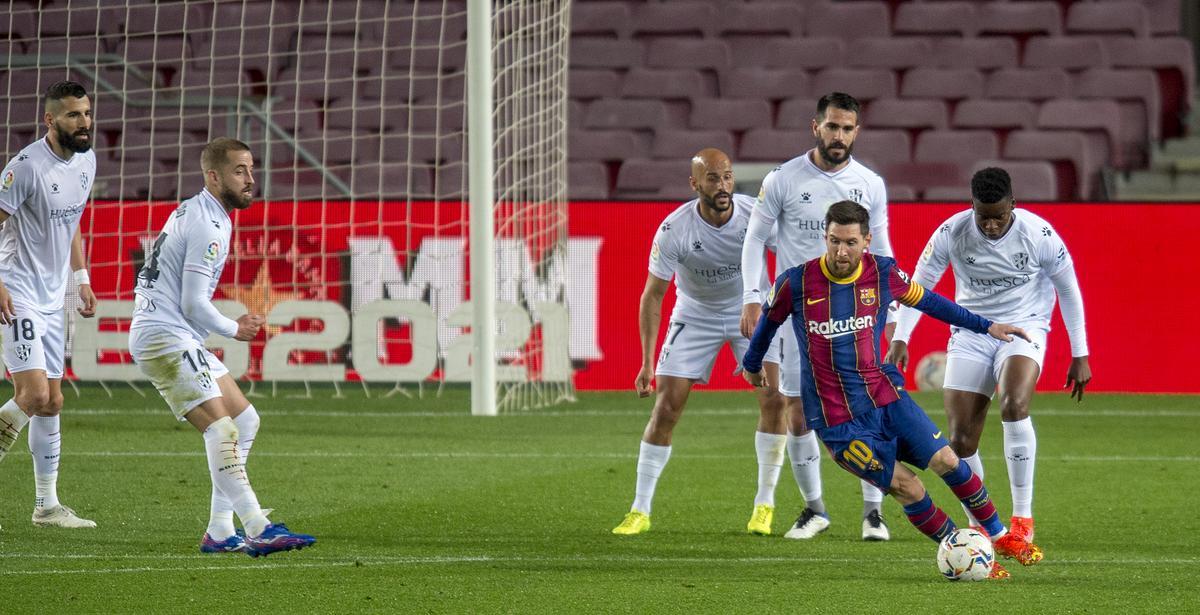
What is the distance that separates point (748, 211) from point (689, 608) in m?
2.70

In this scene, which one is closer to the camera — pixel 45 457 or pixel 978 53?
pixel 45 457

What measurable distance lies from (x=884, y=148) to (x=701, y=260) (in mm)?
9440

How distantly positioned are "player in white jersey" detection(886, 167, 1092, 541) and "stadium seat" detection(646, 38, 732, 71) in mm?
10989

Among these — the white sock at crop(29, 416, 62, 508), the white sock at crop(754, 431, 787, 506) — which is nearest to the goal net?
the white sock at crop(754, 431, 787, 506)

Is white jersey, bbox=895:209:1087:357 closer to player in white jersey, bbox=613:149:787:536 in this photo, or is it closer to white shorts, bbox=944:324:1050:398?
white shorts, bbox=944:324:1050:398

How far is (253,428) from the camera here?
695 centimetres

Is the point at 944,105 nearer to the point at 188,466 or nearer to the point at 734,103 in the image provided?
the point at 734,103

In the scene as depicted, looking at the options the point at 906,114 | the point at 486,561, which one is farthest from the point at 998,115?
the point at 486,561

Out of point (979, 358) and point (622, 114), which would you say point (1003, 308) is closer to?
point (979, 358)

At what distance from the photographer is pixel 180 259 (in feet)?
21.5

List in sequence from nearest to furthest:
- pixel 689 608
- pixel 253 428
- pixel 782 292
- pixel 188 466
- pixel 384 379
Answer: pixel 689 608, pixel 782 292, pixel 253 428, pixel 188 466, pixel 384 379

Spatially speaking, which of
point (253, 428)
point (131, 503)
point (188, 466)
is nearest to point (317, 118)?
point (188, 466)

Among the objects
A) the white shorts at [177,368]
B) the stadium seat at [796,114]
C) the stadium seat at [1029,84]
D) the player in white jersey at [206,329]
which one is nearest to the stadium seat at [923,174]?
the stadium seat at [796,114]

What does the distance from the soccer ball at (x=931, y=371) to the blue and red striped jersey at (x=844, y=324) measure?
7.70 metres
